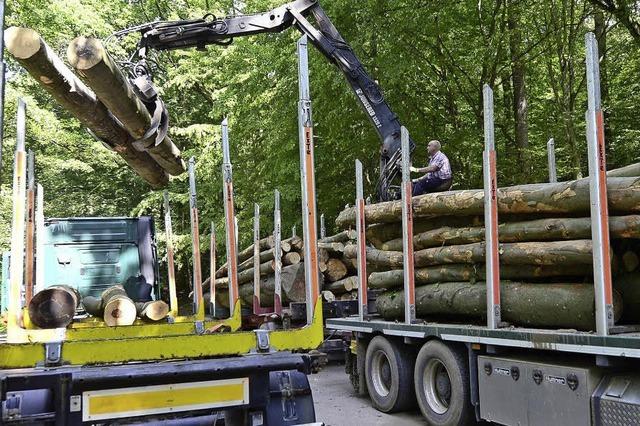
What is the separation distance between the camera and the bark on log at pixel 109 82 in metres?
5.75

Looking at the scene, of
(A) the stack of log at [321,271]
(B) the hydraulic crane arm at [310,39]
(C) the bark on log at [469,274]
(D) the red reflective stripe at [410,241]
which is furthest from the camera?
(A) the stack of log at [321,271]

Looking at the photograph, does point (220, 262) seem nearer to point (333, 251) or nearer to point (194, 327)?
point (333, 251)

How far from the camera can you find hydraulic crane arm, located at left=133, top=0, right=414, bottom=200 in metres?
10.2

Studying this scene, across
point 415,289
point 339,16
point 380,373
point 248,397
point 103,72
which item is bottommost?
point 380,373

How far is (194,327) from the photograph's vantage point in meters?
6.49

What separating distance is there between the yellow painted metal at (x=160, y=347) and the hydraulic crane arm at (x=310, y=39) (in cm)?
575

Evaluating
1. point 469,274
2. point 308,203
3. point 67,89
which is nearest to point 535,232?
point 469,274

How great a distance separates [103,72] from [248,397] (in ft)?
11.4

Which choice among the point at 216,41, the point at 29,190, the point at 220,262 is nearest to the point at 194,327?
the point at 29,190

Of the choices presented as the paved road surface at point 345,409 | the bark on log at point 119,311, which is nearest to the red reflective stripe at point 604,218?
the paved road surface at point 345,409

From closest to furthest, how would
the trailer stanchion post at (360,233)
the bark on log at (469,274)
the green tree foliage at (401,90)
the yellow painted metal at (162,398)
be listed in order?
the yellow painted metal at (162,398)
the bark on log at (469,274)
the trailer stanchion post at (360,233)
the green tree foliage at (401,90)

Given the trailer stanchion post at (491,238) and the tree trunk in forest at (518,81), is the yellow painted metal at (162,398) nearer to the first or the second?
the trailer stanchion post at (491,238)

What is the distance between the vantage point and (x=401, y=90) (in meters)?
17.5

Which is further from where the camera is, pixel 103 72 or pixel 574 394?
pixel 103 72
